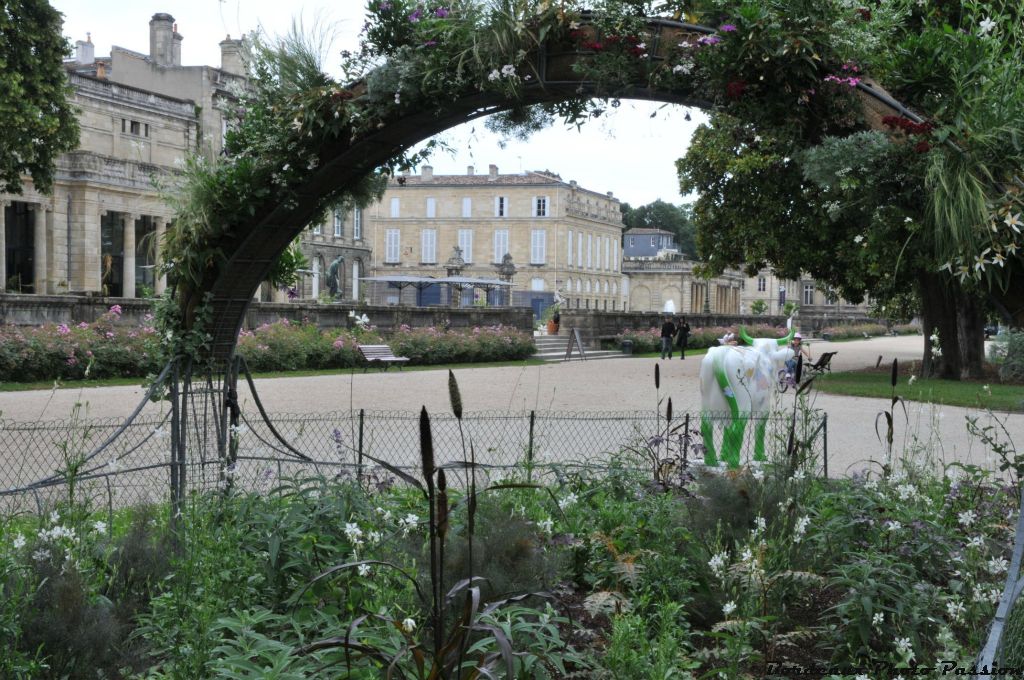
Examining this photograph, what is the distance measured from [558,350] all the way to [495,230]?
154ft

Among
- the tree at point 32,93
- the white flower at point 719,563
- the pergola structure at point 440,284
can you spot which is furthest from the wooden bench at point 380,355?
the white flower at point 719,563

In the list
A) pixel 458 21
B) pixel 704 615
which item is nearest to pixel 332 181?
pixel 458 21

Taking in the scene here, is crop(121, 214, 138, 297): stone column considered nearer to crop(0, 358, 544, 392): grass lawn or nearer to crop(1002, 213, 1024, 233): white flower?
crop(0, 358, 544, 392): grass lawn

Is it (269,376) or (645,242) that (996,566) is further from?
(645,242)

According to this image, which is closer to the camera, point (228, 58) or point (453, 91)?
point (453, 91)

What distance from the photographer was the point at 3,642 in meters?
3.40

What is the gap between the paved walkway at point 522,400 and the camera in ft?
39.7

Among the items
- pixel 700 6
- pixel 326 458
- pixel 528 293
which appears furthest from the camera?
pixel 528 293

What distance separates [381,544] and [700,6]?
277cm

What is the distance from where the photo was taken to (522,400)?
17438mm

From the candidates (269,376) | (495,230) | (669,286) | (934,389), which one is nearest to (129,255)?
(269,376)

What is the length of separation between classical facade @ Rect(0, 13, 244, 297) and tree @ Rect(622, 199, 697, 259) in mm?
73391

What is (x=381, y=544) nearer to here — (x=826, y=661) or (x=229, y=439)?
(x=826, y=661)

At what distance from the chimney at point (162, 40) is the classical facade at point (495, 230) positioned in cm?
2846
